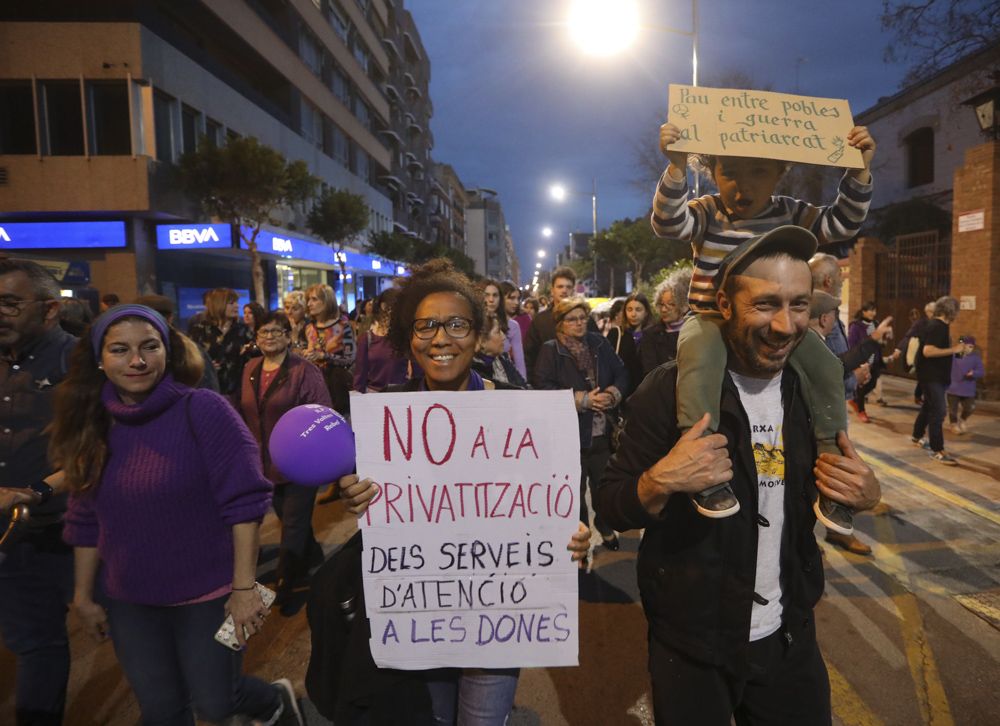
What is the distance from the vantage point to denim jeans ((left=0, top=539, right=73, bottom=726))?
2574 mm

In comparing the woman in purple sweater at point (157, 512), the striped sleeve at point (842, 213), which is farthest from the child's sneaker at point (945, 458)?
the woman in purple sweater at point (157, 512)

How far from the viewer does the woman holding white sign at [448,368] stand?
1965mm

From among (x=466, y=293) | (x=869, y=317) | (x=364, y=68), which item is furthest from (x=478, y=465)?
(x=364, y=68)

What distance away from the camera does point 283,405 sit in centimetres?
419

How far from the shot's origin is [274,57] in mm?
25203

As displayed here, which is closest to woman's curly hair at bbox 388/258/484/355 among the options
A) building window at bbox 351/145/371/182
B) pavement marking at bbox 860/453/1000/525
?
pavement marking at bbox 860/453/1000/525

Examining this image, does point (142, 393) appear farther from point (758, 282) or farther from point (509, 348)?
point (509, 348)

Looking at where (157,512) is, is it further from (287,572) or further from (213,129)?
(213,129)

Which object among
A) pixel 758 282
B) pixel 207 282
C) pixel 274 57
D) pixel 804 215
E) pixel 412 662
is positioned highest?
pixel 274 57

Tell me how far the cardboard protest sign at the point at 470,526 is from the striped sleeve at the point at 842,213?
61.6 inches

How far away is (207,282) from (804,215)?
73.2ft

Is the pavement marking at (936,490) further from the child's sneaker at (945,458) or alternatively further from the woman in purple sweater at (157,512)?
the woman in purple sweater at (157,512)

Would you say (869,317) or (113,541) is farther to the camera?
(869,317)

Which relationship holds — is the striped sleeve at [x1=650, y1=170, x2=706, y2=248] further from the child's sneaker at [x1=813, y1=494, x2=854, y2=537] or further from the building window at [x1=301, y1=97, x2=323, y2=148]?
the building window at [x1=301, y1=97, x2=323, y2=148]
